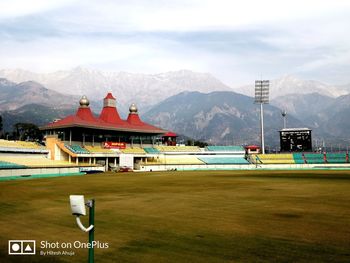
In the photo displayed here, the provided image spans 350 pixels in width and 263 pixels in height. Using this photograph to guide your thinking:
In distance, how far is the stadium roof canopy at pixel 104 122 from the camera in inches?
4053

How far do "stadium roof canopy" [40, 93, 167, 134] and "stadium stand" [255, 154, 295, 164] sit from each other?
3481 cm

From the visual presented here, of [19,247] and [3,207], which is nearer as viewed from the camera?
[19,247]

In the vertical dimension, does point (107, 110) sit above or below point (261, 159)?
above

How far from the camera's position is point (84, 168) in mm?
89938

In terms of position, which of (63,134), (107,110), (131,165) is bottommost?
(131,165)

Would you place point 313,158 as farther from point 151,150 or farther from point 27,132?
point 27,132

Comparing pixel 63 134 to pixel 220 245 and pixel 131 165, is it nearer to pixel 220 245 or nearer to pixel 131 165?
pixel 131 165

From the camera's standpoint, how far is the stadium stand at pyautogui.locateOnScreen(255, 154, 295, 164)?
378 ft

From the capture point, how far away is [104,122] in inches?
4530

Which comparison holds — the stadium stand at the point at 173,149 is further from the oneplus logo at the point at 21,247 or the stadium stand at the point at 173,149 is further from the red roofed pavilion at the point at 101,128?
the oneplus logo at the point at 21,247

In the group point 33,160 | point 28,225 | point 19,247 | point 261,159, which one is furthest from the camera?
point 261,159

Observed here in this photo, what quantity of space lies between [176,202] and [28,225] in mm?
12842

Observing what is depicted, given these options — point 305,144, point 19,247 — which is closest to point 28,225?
point 19,247

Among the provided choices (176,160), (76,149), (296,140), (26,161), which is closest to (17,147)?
(26,161)
